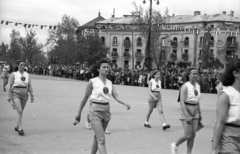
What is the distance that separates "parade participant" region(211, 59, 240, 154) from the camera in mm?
4215

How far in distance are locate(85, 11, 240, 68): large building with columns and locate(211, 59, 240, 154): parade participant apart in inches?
2592

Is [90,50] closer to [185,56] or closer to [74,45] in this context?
[74,45]

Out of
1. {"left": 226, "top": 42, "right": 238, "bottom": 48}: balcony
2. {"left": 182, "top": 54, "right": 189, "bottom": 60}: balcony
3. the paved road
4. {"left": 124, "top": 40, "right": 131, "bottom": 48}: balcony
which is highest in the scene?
{"left": 124, "top": 40, "right": 131, "bottom": 48}: balcony

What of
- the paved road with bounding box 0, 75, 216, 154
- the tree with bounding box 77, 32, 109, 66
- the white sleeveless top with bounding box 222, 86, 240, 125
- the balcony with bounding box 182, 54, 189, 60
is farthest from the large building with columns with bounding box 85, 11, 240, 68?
the white sleeveless top with bounding box 222, 86, 240, 125

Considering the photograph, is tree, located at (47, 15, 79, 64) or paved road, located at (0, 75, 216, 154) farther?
tree, located at (47, 15, 79, 64)

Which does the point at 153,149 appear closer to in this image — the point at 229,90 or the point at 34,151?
the point at 34,151

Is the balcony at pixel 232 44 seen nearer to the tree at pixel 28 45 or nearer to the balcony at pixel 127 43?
the balcony at pixel 127 43

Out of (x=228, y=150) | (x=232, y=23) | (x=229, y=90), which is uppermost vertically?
(x=232, y=23)

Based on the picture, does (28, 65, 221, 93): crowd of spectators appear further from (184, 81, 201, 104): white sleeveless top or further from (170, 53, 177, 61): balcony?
(170, 53, 177, 61): balcony

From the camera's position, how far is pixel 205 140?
9570 mm

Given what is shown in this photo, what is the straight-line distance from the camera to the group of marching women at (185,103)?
13.9 feet

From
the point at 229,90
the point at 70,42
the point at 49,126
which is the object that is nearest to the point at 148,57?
the point at 49,126

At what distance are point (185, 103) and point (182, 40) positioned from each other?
7822 centimetres

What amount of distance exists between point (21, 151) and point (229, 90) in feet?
15.3
